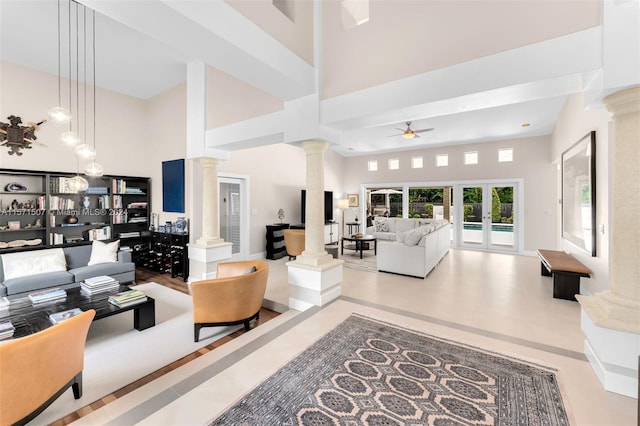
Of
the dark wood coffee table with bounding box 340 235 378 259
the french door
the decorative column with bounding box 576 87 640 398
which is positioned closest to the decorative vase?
the dark wood coffee table with bounding box 340 235 378 259

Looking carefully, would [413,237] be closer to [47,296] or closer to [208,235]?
[208,235]

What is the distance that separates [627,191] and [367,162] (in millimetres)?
8147

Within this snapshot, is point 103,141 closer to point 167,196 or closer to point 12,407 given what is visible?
point 167,196

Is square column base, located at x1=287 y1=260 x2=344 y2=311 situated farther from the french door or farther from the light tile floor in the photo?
the french door

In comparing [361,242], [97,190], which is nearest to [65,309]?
[97,190]

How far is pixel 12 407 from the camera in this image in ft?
5.38

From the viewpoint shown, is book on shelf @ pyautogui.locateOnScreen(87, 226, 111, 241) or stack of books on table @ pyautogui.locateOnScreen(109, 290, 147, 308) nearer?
stack of books on table @ pyautogui.locateOnScreen(109, 290, 147, 308)

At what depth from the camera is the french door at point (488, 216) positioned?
7.67m

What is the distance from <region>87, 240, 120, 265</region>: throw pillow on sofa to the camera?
4.72m

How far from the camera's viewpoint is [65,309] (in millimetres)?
2938

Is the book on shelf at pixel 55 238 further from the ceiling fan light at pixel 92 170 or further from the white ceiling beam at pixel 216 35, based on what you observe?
the white ceiling beam at pixel 216 35

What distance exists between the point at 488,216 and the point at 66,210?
10.2m

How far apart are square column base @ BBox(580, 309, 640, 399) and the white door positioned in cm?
601

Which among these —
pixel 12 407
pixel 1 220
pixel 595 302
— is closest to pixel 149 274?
pixel 1 220
